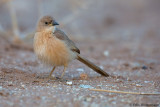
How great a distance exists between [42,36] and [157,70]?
3305 millimetres

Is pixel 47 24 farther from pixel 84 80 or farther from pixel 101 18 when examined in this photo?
pixel 101 18

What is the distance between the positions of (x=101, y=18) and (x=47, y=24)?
32.0 feet

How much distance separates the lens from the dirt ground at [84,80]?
4.68m

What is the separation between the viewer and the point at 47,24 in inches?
257

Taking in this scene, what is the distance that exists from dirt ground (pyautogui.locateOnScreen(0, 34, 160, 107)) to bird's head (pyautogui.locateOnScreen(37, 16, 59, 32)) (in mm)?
1047

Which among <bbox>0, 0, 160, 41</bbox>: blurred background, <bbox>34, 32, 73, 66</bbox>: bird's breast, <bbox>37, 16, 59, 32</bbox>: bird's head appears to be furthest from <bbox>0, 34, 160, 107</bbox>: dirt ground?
<bbox>0, 0, 160, 41</bbox>: blurred background

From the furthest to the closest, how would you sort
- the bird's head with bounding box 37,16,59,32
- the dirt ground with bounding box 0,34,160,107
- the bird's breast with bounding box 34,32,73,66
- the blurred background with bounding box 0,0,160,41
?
the blurred background with bounding box 0,0,160,41
the bird's head with bounding box 37,16,59,32
the bird's breast with bounding box 34,32,73,66
the dirt ground with bounding box 0,34,160,107

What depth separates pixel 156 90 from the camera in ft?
18.0

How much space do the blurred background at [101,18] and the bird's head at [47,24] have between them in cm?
534

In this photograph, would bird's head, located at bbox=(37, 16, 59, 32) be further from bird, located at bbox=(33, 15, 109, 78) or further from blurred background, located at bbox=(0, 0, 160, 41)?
blurred background, located at bbox=(0, 0, 160, 41)

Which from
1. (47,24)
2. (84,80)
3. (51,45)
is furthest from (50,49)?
(84,80)

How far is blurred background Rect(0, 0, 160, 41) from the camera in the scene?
44.2 ft

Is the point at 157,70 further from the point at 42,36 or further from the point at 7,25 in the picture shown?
the point at 7,25

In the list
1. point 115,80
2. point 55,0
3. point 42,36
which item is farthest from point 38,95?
point 55,0
